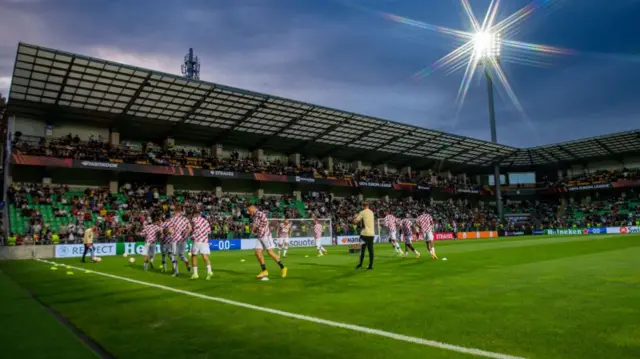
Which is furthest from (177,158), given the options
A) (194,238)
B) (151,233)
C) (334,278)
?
(334,278)

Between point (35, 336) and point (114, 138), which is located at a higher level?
point (114, 138)

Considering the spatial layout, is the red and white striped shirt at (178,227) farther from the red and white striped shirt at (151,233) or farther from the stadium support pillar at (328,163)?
the stadium support pillar at (328,163)

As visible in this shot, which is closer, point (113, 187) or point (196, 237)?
point (196, 237)

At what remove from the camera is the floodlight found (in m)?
64.9

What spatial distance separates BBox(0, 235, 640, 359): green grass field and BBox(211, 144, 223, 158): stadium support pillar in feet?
120

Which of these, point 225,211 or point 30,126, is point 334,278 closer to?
point 225,211

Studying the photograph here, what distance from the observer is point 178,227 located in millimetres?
14594

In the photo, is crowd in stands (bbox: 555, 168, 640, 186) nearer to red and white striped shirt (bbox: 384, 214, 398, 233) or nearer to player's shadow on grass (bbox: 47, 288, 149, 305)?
red and white striped shirt (bbox: 384, 214, 398, 233)

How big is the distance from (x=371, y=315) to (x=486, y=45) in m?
67.7

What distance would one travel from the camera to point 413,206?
62531 mm

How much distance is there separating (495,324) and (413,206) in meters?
57.9

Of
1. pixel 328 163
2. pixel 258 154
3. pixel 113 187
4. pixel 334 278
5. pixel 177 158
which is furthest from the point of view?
pixel 328 163

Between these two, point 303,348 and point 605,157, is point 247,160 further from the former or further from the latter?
point 605,157

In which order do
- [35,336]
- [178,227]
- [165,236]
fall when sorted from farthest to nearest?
[165,236] → [178,227] → [35,336]
